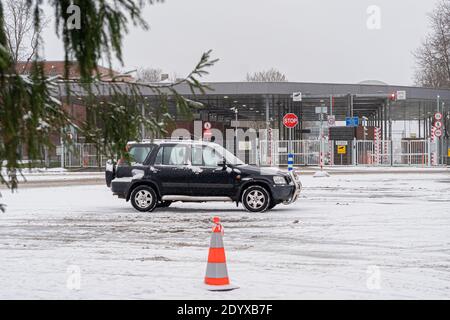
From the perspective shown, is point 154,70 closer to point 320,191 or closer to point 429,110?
point 429,110

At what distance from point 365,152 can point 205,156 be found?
3199cm

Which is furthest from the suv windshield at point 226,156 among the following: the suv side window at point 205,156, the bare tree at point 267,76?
the bare tree at point 267,76

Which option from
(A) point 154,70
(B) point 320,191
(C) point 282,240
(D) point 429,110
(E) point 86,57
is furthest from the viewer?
(A) point 154,70

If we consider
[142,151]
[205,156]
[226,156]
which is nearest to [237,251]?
[205,156]

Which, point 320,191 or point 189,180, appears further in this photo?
point 320,191

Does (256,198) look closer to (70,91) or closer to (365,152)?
(70,91)

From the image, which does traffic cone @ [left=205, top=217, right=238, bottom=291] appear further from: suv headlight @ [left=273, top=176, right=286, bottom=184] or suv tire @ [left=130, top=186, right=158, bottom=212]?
suv tire @ [left=130, top=186, right=158, bottom=212]

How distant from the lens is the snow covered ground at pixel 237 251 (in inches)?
286

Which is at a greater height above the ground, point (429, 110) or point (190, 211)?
point (429, 110)

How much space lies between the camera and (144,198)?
15.9 metres

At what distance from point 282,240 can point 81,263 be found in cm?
363

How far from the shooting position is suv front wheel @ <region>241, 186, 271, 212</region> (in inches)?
615
